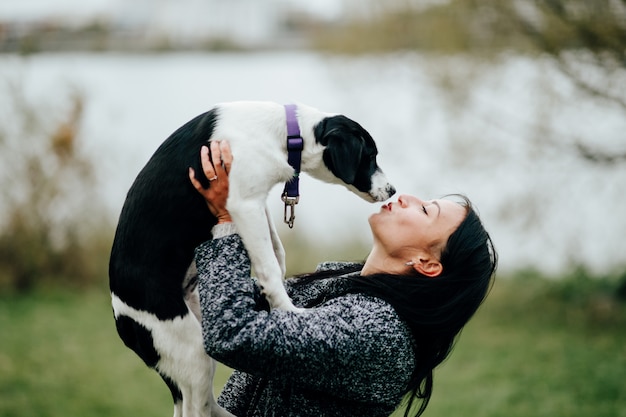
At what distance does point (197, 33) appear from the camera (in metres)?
17.5

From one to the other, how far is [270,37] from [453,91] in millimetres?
11359

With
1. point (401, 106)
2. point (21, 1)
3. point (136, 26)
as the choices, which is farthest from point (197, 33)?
point (401, 106)

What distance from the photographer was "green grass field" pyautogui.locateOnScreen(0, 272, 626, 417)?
4699 millimetres

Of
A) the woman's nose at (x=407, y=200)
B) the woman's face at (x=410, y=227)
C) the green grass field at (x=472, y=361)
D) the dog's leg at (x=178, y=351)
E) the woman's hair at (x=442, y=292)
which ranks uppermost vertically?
the woman's nose at (x=407, y=200)

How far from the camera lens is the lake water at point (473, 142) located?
21.3 ft

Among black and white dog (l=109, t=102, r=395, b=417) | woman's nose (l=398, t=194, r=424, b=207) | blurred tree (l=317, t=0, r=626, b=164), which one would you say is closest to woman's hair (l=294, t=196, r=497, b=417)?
woman's nose (l=398, t=194, r=424, b=207)

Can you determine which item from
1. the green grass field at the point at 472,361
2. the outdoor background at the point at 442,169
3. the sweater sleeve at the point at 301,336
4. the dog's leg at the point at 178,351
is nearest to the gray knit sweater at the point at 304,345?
the sweater sleeve at the point at 301,336

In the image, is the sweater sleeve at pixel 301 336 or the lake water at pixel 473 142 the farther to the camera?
the lake water at pixel 473 142

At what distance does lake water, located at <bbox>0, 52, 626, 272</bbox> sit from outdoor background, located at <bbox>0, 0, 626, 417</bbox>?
0.02 metres

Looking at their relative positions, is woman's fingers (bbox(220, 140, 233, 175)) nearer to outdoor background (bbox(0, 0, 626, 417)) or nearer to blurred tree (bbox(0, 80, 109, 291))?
outdoor background (bbox(0, 0, 626, 417))

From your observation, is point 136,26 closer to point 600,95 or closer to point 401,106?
point 401,106

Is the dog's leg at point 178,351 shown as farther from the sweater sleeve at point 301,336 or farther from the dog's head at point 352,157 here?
the dog's head at point 352,157

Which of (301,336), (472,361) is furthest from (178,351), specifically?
(472,361)

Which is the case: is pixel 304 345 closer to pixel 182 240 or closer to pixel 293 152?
pixel 182 240
